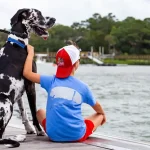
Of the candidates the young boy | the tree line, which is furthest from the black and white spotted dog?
the tree line

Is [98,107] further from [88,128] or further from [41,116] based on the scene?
[41,116]

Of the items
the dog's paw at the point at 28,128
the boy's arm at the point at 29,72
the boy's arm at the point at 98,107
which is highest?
the boy's arm at the point at 29,72

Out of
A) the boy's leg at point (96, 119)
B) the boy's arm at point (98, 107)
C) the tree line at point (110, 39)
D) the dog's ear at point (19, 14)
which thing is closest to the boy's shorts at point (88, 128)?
the boy's leg at point (96, 119)

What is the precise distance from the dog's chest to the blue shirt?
266mm

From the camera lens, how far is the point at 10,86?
5074 mm

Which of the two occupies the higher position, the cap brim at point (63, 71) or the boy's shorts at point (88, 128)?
the cap brim at point (63, 71)

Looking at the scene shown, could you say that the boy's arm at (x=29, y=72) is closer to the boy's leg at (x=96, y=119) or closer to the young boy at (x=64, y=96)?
the young boy at (x=64, y=96)

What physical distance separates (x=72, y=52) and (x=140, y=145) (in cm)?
113

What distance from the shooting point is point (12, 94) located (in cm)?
509

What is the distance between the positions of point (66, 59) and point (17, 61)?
1.64ft

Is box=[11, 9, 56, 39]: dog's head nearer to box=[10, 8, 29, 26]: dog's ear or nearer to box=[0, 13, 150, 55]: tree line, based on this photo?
box=[10, 8, 29, 26]: dog's ear

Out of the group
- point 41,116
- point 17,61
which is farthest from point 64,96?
point 17,61

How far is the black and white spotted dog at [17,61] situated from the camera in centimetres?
500

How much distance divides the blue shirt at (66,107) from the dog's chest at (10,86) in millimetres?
266
